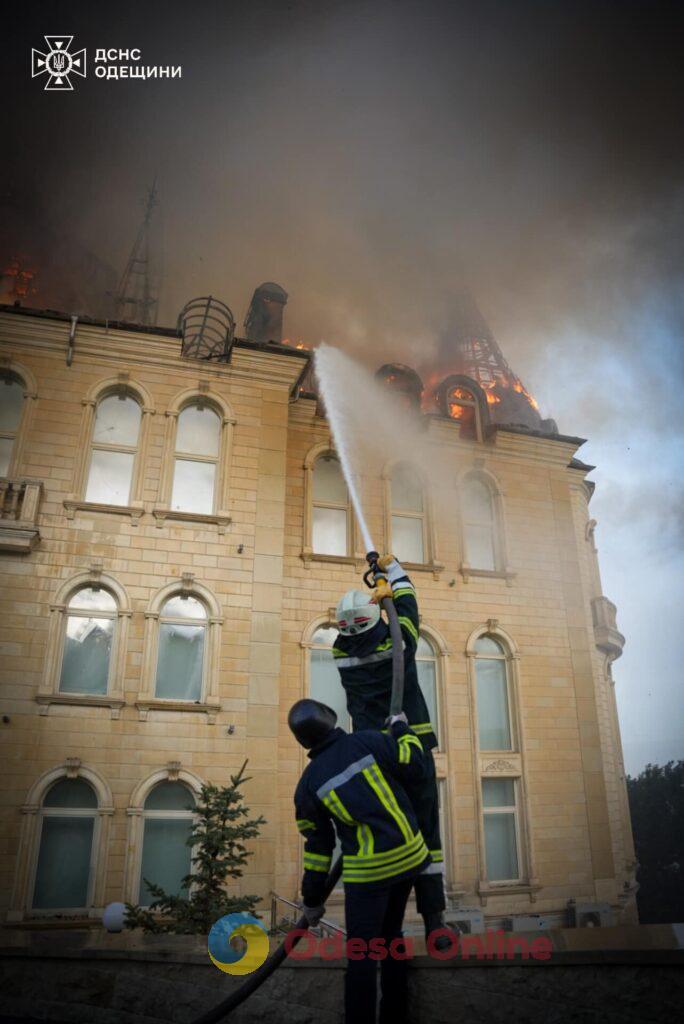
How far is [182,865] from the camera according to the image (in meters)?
12.4

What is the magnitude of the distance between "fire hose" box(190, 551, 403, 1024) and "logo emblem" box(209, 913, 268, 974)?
19 centimetres

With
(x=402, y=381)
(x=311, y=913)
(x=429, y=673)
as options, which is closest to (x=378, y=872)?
(x=311, y=913)

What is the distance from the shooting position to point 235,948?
521cm

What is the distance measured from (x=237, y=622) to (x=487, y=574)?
21.1 ft

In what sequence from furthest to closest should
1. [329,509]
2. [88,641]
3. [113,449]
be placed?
[329,509] → [113,449] → [88,641]

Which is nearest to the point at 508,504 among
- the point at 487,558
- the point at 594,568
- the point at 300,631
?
the point at 487,558

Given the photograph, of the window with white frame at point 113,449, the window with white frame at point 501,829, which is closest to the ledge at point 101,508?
the window with white frame at point 113,449

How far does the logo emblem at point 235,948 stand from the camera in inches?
202

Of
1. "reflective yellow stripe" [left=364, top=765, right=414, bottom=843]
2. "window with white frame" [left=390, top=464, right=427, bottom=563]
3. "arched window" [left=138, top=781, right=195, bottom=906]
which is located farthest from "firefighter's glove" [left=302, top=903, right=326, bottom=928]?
"window with white frame" [left=390, top=464, right=427, bottom=563]

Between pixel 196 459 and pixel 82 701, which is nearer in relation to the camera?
pixel 82 701

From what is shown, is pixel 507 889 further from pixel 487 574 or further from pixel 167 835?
pixel 167 835

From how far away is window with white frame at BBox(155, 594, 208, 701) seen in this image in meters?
13.4

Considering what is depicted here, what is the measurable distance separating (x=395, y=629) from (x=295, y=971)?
101 inches

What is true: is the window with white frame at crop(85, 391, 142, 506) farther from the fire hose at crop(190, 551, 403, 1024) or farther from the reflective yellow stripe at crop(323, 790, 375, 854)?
the reflective yellow stripe at crop(323, 790, 375, 854)
